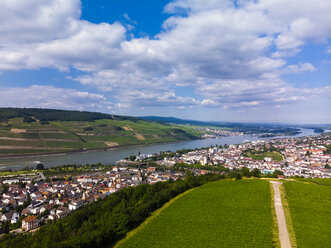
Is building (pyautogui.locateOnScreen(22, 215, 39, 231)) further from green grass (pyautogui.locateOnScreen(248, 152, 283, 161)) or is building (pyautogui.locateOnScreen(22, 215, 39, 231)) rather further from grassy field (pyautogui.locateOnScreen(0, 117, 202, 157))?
green grass (pyautogui.locateOnScreen(248, 152, 283, 161))

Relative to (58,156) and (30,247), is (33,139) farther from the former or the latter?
(30,247)

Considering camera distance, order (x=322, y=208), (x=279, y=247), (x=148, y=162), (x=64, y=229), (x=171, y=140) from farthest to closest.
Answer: (x=171, y=140)
(x=148, y=162)
(x=64, y=229)
(x=322, y=208)
(x=279, y=247)

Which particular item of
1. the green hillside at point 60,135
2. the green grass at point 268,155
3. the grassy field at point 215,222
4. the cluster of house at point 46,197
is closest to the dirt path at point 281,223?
the grassy field at point 215,222

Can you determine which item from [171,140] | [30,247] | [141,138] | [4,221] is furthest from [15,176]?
[171,140]

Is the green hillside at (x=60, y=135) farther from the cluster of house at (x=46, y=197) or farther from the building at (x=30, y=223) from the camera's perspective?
the building at (x=30, y=223)

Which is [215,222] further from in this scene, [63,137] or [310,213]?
[63,137]

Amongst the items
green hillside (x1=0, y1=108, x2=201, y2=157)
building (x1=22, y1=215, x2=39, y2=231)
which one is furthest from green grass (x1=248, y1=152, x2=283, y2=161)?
building (x1=22, y1=215, x2=39, y2=231)

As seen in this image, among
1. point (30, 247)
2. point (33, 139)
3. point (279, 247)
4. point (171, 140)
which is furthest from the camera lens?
point (171, 140)
